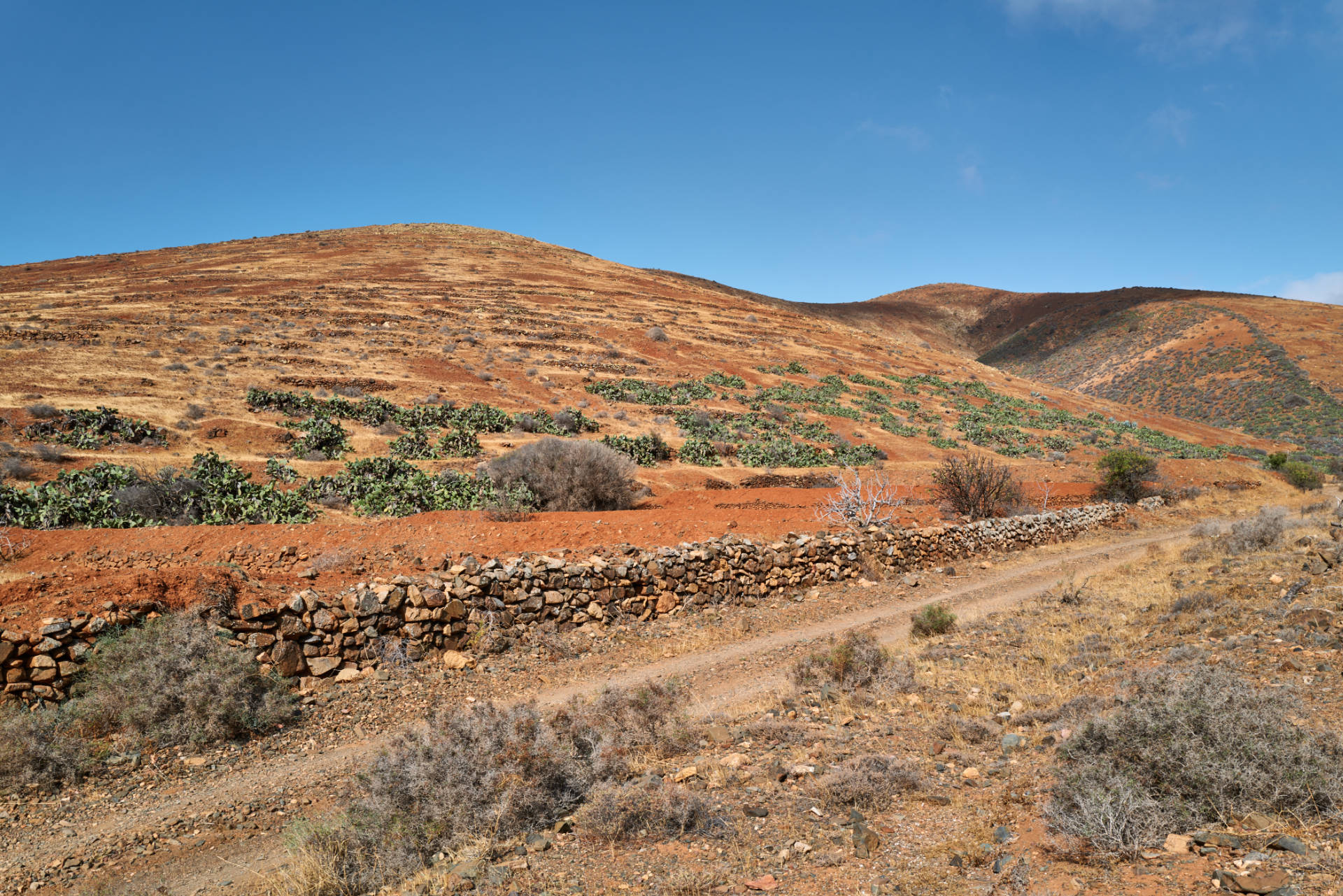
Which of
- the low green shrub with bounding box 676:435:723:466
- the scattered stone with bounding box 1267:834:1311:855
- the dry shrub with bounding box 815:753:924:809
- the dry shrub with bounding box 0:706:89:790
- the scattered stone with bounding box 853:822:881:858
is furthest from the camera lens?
the low green shrub with bounding box 676:435:723:466

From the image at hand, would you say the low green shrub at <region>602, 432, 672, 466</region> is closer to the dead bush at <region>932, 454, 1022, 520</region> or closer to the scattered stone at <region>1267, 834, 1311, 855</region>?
the dead bush at <region>932, 454, 1022, 520</region>

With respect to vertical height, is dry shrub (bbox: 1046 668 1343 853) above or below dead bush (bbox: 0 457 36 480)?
below

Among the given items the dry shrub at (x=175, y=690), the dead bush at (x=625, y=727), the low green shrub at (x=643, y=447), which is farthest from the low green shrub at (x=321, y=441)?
the dead bush at (x=625, y=727)

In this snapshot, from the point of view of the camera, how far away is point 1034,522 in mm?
17609

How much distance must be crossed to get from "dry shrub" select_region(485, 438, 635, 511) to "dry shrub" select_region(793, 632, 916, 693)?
7671 millimetres

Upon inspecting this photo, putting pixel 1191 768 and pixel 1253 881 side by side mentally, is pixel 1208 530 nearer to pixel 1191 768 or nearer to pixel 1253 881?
pixel 1191 768

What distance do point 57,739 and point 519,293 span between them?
43.7 m

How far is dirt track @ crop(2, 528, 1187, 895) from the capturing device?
4.95m

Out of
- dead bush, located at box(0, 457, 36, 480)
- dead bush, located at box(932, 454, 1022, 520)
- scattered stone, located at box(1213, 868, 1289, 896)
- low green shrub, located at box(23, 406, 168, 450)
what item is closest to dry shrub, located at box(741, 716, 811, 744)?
scattered stone, located at box(1213, 868, 1289, 896)

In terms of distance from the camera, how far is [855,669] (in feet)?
26.1

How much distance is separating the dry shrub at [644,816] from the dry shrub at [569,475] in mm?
10095

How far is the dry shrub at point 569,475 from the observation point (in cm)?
1496

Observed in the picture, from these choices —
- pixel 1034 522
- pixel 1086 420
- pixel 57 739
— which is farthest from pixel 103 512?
pixel 1086 420

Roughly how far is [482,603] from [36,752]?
14.7 ft
